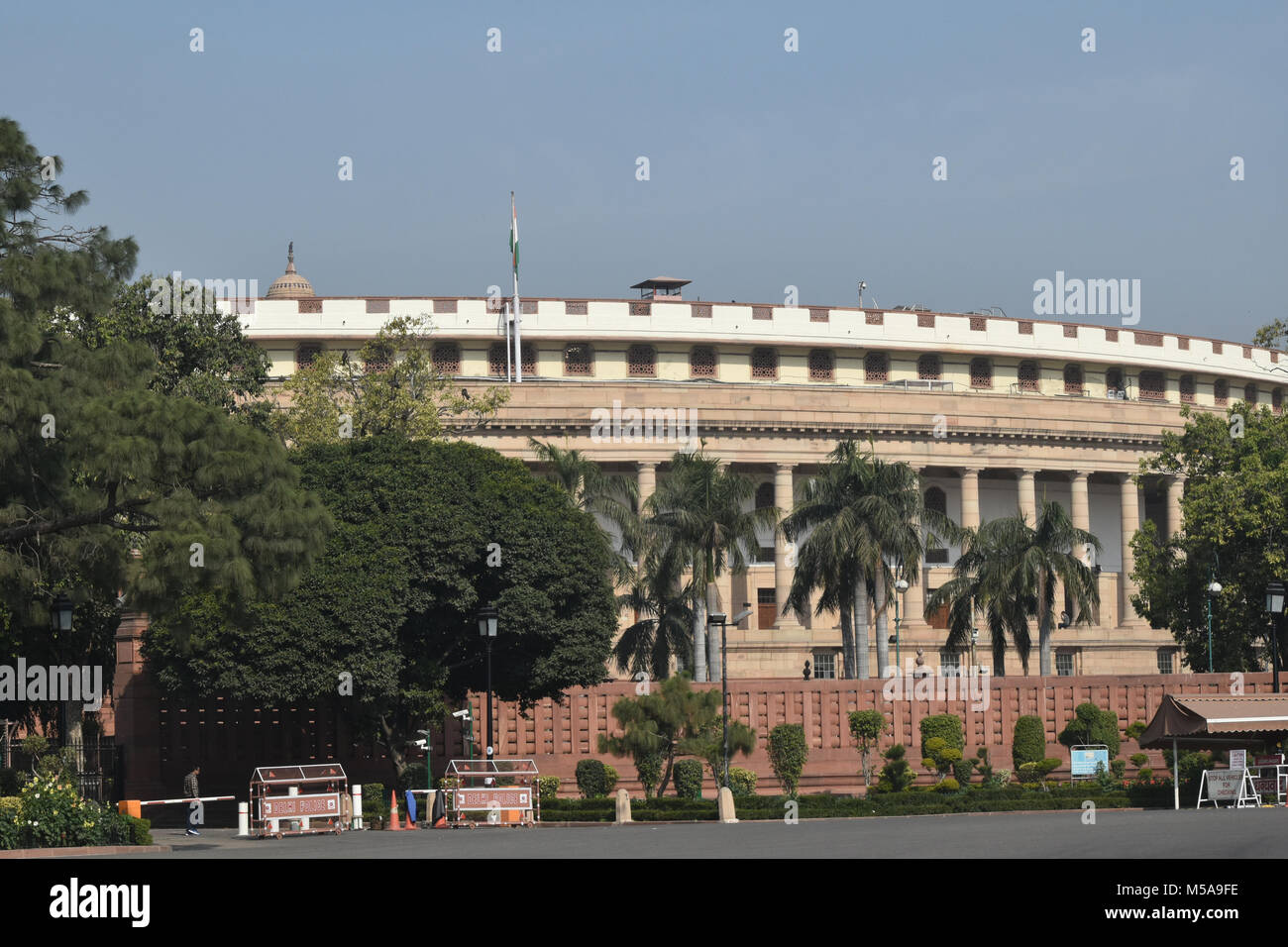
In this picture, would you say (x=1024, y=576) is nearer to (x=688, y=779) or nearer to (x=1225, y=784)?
(x=688, y=779)

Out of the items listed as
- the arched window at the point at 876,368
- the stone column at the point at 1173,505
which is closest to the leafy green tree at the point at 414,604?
the arched window at the point at 876,368

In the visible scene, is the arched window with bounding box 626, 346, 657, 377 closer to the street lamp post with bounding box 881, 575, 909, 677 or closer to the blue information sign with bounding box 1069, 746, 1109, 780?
the street lamp post with bounding box 881, 575, 909, 677

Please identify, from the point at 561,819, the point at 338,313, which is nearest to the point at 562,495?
the point at 561,819

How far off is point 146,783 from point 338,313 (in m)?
39.1

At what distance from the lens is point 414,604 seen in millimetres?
48625

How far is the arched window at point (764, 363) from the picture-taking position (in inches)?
3588

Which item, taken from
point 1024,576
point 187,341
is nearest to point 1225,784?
point 1024,576

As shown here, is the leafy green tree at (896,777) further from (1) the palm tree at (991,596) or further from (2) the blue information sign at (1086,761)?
(1) the palm tree at (991,596)

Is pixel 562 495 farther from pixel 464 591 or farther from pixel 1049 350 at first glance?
pixel 1049 350

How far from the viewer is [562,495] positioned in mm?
53125

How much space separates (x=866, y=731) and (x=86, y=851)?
28.1 metres

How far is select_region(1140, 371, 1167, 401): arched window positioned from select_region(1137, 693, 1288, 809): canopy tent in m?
56.8

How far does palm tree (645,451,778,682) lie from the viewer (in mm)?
59781

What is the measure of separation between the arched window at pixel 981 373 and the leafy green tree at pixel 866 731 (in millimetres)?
40686
